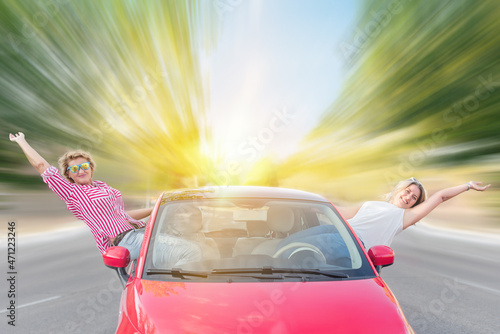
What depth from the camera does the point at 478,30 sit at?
15984 millimetres

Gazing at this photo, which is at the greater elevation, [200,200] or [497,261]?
[200,200]

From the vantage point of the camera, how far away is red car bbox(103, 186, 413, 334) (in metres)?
2.32

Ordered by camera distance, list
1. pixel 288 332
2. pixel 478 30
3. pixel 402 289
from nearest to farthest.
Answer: pixel 288 332 < pixel 402 289 < pixel 478 30

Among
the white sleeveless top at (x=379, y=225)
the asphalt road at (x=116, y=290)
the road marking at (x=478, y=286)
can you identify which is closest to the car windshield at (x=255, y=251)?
the white sleeveless top at (x=379, y=225)

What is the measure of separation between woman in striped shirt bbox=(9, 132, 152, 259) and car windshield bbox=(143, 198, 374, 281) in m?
0.72

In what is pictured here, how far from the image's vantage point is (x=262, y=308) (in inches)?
94.1

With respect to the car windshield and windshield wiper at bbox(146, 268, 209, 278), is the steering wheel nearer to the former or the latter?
the car windshield

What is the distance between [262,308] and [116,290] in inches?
187

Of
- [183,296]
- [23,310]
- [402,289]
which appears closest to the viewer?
[183,296]

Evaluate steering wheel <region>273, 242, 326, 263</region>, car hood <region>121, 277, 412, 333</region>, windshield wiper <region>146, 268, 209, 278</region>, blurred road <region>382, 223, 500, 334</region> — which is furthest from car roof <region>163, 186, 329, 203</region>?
blurred road <region>382, 223, 500, 334</region>

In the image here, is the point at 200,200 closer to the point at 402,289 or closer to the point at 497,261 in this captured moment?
the point at 402,289

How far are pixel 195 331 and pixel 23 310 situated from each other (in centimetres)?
418

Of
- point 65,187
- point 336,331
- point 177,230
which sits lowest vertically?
point 336,331

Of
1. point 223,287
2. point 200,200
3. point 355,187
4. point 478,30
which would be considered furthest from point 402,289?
point 355,187
